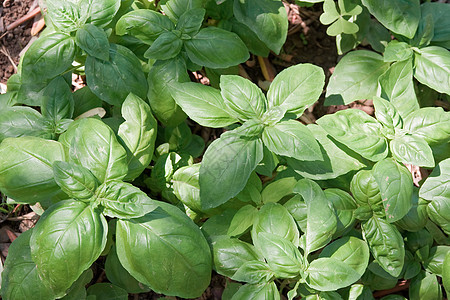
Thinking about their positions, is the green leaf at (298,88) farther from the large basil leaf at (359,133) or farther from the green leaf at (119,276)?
the green leaf at (119,276)

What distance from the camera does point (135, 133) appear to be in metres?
2.12

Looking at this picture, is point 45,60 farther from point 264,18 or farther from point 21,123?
point 264,18

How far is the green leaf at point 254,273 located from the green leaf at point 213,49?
3.19ft

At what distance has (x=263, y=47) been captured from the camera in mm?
2643

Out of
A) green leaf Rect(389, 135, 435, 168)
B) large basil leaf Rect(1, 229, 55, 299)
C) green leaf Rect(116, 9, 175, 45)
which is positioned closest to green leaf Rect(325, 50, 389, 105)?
green leaf Rect(389, 135, 435, 168)

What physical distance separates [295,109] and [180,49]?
0.65 m

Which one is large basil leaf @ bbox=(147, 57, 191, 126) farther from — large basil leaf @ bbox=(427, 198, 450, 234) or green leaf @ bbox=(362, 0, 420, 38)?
large basil leaf @ bbox=(427, 198, 450, 234)

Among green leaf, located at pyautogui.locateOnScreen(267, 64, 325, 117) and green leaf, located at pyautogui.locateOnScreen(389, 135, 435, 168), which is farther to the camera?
green leaf, located at pyautogui.locateOnScreen(267, 64, 325, 117)

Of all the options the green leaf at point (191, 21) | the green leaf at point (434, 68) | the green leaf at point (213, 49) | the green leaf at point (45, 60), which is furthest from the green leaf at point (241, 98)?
the green leaf at point (434, 68)

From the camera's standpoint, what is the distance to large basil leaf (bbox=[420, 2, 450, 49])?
8.00 feet

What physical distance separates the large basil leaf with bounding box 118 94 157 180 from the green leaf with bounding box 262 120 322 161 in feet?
1.80

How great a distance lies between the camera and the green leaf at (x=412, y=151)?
1.94 m

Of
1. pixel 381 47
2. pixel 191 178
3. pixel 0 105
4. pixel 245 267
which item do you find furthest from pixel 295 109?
pixel 0 105

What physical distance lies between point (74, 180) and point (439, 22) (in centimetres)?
203
